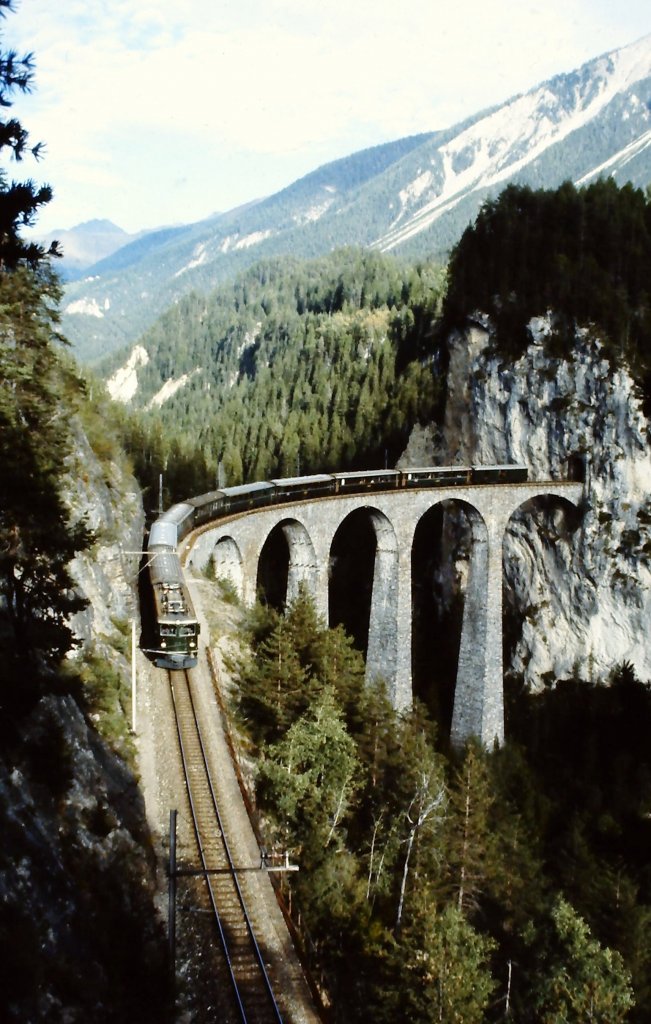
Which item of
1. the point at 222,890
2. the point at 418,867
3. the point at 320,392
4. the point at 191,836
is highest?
the point at 320,392

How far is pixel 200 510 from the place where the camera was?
138ft

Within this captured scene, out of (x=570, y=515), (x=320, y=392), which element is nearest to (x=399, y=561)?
(x=570, y=515)

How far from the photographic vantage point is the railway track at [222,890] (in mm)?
19172

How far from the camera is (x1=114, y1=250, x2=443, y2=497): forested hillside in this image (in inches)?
3942

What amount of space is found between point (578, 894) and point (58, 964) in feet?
110

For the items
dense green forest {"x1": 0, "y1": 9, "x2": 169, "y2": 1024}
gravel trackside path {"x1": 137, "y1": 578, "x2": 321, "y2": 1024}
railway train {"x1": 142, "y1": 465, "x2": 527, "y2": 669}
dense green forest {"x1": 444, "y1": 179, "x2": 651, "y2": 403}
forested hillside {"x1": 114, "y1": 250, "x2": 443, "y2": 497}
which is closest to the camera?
dense green forest {"x1": 0, "y1": 9, "x2": 169, "y2": 1024}

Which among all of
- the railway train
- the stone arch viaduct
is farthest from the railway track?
the stone arch viaduct

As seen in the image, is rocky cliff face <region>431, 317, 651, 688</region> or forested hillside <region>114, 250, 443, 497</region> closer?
rocky cliff face <region>431, 317, 651, 688</region>

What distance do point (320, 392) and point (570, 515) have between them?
258ft

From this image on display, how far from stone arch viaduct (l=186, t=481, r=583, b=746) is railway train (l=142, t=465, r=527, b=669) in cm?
136

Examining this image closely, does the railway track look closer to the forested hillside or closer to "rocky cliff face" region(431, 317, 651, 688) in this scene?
"rocky cliff face" region(431, 317, 651, 688)

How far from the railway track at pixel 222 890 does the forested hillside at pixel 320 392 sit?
2017 inches

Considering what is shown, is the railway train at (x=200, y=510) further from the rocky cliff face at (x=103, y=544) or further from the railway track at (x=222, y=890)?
the railway track at (x=222, y=890)

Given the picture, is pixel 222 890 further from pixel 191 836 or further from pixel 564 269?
pixel 564 269
